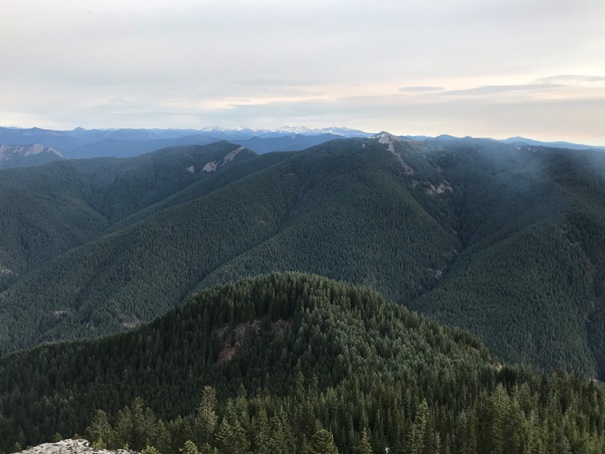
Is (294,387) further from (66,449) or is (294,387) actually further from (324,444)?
(66,449)

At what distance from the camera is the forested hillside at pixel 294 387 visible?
93.9 m

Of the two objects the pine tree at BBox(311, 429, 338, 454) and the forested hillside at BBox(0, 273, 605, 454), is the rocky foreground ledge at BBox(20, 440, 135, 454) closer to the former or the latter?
the forested hillside at BBox(0, 273, 605, 454)

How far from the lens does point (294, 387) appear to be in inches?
5418

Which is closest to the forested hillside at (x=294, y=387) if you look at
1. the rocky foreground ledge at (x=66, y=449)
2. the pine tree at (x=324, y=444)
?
the pine tree at (x=324, y=444)

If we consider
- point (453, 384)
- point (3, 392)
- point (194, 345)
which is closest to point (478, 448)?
point (453, 384)

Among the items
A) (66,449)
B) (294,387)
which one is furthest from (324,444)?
(294,387)

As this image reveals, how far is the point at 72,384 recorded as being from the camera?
174 meters

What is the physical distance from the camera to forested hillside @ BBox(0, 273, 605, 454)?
93.9 metres

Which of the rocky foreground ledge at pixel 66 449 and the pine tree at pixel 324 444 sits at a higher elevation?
the pine tree at pixel 324 444

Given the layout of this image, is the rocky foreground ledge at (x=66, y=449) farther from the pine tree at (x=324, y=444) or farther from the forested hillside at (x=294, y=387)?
the pine tree at (x=324, y=444)

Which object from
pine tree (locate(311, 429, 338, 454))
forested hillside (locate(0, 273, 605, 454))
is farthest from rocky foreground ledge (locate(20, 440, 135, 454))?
pine tree (locate(311, 429, 338, 454))

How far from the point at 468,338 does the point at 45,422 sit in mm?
158834

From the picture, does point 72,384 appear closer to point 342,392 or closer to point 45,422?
point 45,422

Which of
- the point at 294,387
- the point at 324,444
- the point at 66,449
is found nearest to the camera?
the point at 324,444
